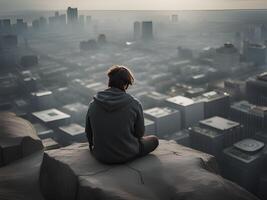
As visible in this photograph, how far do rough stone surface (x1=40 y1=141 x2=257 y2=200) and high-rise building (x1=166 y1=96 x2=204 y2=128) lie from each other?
21.7 m

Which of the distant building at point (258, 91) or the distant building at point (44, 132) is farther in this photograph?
the distant building at point (258, 91)

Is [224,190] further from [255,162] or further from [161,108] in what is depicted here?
[161,108]

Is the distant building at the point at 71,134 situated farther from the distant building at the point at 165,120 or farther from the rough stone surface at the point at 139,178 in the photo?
the rough stone surface at the point at 139,178

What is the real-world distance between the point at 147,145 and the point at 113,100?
1.89 ft

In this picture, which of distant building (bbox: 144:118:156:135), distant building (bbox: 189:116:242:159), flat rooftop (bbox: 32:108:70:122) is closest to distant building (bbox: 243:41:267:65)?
distant building (bbox: 189:116:242:159)

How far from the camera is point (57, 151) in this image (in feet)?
12.7

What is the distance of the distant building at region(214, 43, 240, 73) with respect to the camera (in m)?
47.1

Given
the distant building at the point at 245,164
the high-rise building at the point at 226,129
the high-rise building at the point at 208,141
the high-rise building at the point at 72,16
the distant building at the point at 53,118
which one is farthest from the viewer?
the high-rise building at the point at 72,16

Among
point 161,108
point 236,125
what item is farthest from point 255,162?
point 161,108

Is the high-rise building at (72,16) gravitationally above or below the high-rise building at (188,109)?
above

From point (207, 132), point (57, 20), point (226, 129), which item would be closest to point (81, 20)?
point (57, 20)

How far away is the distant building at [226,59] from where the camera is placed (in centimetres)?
4706

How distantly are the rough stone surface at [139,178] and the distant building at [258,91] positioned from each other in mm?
28866

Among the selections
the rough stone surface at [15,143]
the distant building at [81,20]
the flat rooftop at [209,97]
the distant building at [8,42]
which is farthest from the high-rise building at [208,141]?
the distant building at [81,20]
